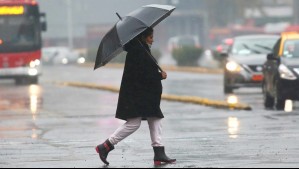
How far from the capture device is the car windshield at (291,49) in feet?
76.5

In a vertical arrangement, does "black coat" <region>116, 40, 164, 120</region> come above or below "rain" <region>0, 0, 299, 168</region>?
above

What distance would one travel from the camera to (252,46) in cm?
3081

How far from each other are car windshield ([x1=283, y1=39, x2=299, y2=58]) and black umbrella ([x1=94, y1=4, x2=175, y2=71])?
33.8ft

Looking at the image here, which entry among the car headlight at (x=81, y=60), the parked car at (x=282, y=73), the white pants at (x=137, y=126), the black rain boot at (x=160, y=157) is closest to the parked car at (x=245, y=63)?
the parked car at (x=282, y=73)

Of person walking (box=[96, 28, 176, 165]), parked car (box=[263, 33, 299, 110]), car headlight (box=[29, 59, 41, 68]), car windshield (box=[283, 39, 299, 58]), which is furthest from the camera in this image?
car headlight (box=[29, 59, 41, 68])

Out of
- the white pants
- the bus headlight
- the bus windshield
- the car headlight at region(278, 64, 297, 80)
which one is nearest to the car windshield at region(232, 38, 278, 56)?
the car headlight at region(278, 64, 297, 80)

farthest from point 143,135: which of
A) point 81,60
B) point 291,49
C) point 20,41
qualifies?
point 81,60

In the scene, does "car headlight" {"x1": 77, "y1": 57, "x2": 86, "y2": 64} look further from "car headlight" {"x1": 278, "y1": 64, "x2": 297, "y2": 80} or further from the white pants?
the white pants

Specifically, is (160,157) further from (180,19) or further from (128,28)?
(180,19)

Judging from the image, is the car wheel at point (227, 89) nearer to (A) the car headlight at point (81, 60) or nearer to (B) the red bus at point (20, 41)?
(B) the red bus at point (20, 41)

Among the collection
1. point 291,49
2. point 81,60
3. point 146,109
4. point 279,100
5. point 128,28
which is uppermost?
point 128,28

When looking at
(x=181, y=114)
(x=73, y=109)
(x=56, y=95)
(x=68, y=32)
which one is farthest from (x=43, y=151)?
(x=68, y=32)

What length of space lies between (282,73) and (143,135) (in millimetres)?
6143

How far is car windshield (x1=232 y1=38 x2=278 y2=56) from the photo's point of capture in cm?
3053
